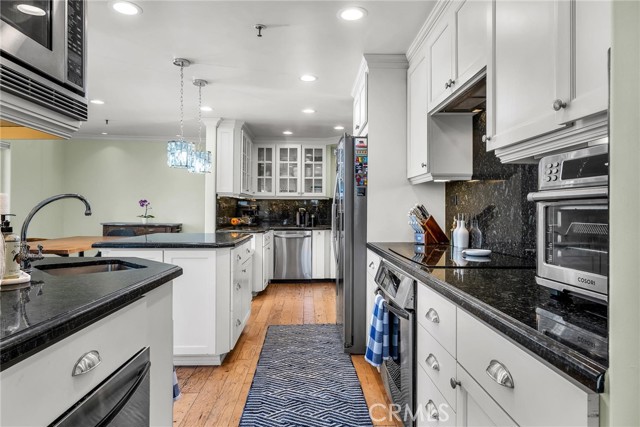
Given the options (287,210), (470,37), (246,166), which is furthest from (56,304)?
(287,210)

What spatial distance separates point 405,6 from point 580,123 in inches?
63.2

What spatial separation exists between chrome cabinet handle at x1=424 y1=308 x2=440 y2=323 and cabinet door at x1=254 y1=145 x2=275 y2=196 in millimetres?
5134

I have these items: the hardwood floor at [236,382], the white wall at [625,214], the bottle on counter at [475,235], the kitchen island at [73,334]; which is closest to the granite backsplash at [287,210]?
the hardwood floor at [236,382]

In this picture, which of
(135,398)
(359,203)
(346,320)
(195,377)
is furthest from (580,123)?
(195,377)

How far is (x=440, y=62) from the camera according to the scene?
7.62ft

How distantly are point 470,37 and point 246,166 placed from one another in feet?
14.3

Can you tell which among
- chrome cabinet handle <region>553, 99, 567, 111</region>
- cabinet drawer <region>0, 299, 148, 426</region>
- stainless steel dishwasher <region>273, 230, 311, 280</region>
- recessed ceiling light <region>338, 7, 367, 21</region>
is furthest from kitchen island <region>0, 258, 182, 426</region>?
stainless steel dishwasher <region>273, 230, 311, 280</region>

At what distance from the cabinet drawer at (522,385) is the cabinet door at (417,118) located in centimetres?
171

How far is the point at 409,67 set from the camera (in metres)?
3.06

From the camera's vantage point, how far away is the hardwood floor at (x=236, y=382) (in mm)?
2115

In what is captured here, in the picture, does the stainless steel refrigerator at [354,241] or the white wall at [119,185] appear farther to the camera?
the white wall at [119,185]

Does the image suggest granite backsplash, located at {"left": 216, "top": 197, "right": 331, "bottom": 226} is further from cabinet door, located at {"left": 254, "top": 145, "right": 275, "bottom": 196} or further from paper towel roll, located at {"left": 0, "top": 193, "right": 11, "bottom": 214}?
paper towel roll, located at {"left": 0, "top": 193, "right": 11, "bottom": 214}

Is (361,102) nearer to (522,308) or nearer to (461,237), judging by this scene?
(461,237)

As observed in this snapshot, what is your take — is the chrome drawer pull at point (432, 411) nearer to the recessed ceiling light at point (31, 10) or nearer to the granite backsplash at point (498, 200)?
the granite backsplash at point (498, 200)
